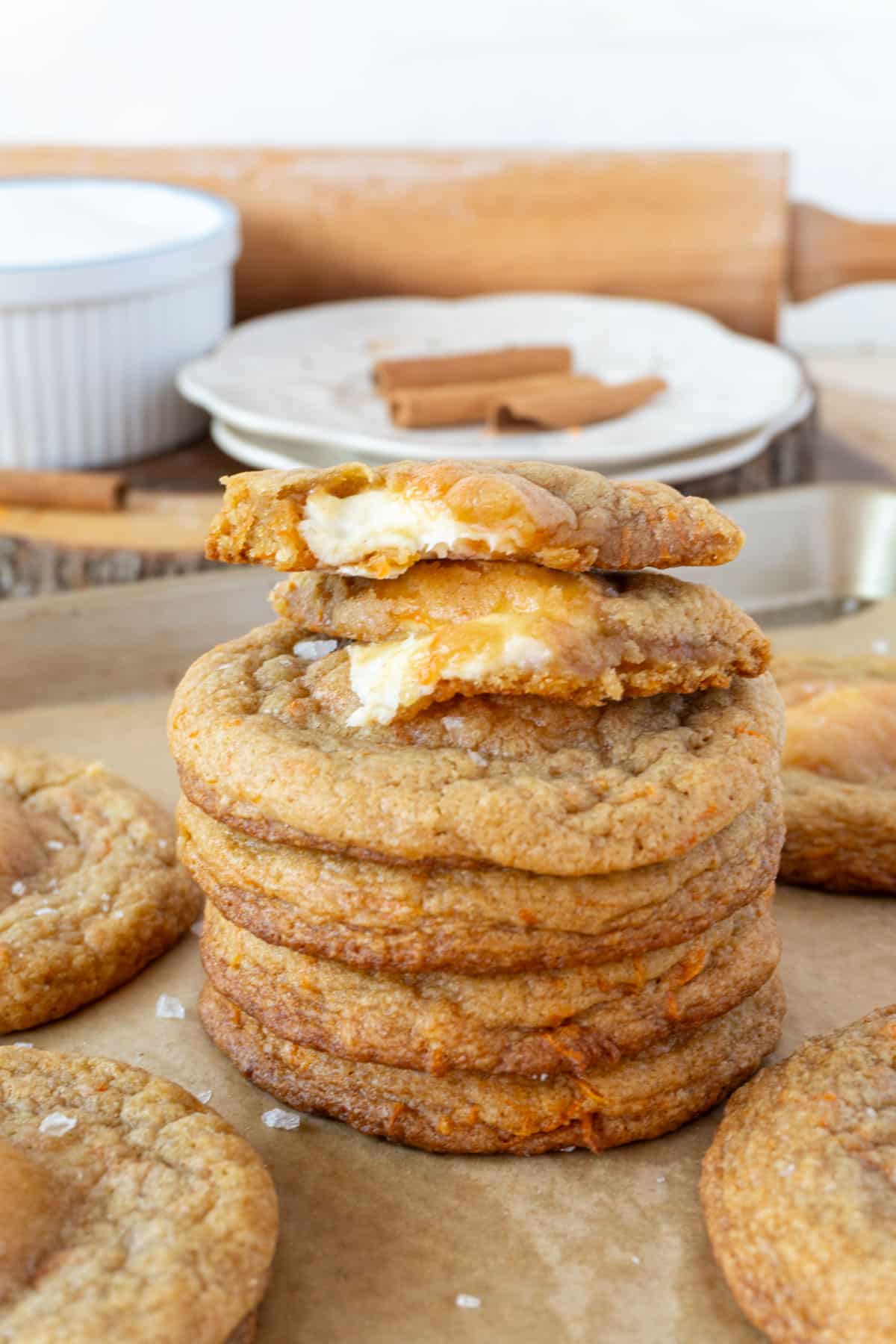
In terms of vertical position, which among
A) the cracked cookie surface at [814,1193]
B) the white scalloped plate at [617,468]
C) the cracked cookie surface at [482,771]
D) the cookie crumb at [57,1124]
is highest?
the cracked cookie surface at [482,771]

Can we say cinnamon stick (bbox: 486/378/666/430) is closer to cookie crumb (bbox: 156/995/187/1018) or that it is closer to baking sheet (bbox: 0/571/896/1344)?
baking sheet (bbox: 0/571/896/1344)

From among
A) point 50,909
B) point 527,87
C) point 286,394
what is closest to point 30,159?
point 286,394

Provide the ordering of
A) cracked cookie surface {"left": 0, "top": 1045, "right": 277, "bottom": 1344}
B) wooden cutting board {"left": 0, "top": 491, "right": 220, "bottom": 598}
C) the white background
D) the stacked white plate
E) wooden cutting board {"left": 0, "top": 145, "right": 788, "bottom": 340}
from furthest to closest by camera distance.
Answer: the white background → wooden cutting board {"left": 0, "top": 145, "right": 788, "bottom": 340} → the stacked white plate → wooden cutting board {"left": 0, "top": 491, "right": 220, "bottom": 598} → cracked cookie surface {"left": 0, "top": 1045, "right": 277, "bottom": 1344}

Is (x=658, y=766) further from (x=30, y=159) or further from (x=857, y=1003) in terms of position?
(x=30, y=159)

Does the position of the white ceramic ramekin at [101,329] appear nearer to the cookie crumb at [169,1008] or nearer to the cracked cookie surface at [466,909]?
the cookie crumb at [169,1008]

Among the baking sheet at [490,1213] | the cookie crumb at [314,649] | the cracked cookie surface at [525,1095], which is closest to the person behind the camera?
the baking sheet at [490,1213]

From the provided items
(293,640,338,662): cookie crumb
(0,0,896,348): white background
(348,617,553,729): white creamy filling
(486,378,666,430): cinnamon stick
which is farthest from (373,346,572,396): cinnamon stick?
(0,0,896,348): white background

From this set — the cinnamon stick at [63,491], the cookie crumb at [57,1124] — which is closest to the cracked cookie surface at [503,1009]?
the cookie crumb at [57,1124]
